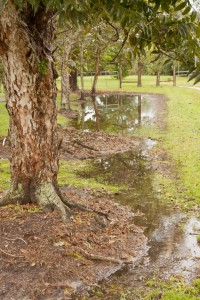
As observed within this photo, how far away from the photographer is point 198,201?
9.15 metres

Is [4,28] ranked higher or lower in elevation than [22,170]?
higher

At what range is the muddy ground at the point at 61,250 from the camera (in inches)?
217

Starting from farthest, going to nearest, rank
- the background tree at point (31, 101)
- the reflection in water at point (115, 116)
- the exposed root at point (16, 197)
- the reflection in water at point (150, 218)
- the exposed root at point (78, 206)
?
the reflection in water at point (115, 116) → the exposed root at point (78, 206) → the exposed root at point (16, 197) → the reflection in water at point (150, 218) → the background tree at point (31, 101)

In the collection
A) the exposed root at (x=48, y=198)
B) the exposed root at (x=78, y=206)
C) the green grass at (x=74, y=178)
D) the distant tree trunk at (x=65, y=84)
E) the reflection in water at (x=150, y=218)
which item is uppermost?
the distant tree trunk at (x=65, y=84)

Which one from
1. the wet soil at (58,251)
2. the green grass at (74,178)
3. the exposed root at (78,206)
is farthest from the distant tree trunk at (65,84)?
the wet soil at (58,251)

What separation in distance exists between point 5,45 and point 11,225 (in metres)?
2.84

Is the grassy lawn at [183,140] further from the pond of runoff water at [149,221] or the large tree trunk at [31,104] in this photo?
the large tree trunk at [31,104]

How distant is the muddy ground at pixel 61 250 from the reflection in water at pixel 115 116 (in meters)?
11.6

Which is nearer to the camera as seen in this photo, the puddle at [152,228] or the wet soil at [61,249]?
the wet soil at [61,249]

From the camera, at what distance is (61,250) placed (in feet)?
20.1

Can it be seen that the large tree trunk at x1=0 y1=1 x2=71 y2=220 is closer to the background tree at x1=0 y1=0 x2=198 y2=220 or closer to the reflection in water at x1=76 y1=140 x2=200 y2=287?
the background tree at x1=0 y1=0 x2=198 y2=220

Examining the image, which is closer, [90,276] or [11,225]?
[90,276]

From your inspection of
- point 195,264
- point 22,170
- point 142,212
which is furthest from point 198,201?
point 22,170

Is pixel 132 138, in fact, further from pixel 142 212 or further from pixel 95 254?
pixel 95 254
